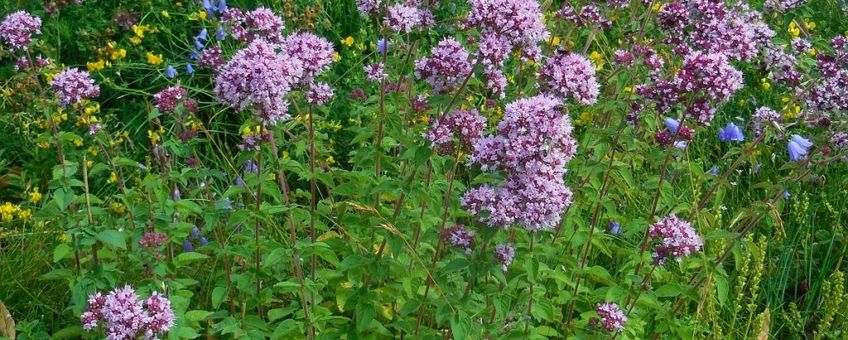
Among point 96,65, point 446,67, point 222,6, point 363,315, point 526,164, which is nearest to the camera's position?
point 526,164

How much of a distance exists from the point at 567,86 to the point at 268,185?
3.41ft

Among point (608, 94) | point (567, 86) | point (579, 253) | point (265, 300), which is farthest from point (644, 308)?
point (265, 300)

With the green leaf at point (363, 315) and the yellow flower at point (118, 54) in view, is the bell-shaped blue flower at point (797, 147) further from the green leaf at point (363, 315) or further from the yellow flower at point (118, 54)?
the yellow flower at point (118, 54)

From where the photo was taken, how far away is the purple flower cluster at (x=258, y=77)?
2945 mm

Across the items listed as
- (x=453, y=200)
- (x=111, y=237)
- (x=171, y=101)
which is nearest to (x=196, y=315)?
(x=111, y=237)

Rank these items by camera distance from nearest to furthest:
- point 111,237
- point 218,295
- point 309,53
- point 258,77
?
point 258,77, point 111,237, point 309,53, point 218,295

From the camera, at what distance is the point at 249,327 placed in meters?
3.41

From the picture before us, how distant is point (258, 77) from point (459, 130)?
2.03 ft

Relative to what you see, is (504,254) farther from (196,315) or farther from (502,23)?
(196,315)

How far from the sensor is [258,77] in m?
2.94

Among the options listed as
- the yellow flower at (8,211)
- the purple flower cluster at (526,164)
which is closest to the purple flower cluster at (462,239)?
the purple flower cluster at (526,164)

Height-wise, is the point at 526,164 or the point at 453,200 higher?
the point at 453,200

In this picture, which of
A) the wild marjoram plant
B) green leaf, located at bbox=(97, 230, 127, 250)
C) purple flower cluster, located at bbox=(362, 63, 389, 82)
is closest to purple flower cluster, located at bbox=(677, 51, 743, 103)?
the wild marjoram plant

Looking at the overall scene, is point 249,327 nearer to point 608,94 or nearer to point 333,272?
point 333,272
